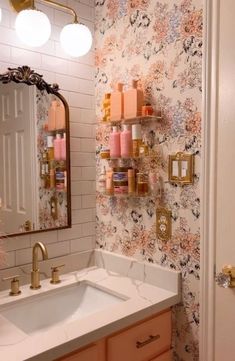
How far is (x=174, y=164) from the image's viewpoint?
148 centimetres

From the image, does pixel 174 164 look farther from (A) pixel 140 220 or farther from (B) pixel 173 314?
(B) pixel 173 314

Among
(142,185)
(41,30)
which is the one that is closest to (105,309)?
(142,185)

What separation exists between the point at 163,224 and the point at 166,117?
0.50m

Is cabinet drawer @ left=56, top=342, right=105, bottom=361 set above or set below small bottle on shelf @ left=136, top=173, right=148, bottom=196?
below

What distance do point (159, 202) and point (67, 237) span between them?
1.83 feet

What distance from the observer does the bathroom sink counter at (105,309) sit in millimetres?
1067

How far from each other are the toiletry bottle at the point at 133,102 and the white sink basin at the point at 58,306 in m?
0.85

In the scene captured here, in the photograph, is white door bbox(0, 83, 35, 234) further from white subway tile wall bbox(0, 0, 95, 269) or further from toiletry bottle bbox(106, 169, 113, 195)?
toiletry bottle bbox(106, 169, 113, 195)

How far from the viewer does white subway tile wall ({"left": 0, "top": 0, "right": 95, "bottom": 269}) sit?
5.01 feet

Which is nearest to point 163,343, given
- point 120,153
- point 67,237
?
point 67,237

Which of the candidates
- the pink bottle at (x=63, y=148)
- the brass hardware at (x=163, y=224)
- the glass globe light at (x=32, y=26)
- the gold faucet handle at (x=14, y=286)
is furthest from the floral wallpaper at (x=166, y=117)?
the gold faucet handle at (x=14, y=286)

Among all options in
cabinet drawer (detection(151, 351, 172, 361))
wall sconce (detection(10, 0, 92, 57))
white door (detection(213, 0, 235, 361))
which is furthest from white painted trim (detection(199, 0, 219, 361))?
wall sconce (detection(10, 0, 92, 57))

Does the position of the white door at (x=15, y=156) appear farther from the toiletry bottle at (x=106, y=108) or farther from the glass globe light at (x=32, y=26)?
the toiletry bottle at (x=106, y=108)

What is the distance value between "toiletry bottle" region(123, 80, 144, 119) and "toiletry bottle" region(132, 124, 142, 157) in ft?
0.20
